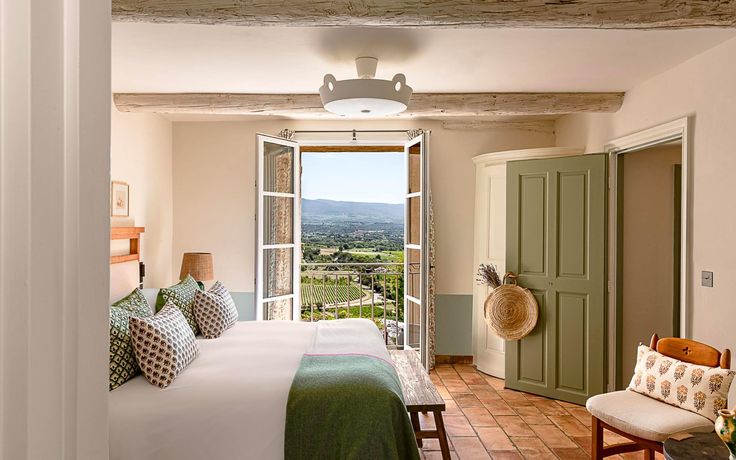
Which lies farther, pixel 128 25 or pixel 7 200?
pixel 128 25

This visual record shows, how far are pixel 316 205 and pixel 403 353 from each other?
3449 mm

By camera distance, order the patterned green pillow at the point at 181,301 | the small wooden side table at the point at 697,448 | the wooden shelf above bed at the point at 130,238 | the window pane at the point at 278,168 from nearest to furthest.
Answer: the small wooden side table at the point at 697,448
the patterned green pillow at the point at 181,301
the wooden shelf above bed at the point at 130,238
the window pane at the point at 278,168

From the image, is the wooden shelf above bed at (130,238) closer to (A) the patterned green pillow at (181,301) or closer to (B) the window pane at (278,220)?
(A) the patterned green pillow at (181,301)

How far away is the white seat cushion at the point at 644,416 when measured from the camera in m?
2.58

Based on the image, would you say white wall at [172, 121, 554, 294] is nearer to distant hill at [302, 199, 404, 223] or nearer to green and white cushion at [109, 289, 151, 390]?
distant hill at [302, 199, 404, 223]

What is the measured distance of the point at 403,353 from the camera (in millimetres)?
4117

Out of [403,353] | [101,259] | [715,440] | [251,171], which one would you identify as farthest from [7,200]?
[251,171]

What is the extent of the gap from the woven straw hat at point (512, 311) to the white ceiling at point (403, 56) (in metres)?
1.69

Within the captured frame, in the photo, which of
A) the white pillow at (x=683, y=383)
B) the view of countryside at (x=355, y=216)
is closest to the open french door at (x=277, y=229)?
the view of countryside at (x=355, y=216)

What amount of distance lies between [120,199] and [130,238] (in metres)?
0.34

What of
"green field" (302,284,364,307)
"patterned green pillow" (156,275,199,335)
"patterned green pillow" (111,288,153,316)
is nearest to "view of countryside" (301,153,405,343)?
"green field" (302,284,364,307)

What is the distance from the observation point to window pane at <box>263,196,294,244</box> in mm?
4965

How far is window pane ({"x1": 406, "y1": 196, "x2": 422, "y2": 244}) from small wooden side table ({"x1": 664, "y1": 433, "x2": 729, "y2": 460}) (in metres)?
3.14

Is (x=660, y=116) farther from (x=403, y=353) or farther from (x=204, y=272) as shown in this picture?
(x=204, y=272)
